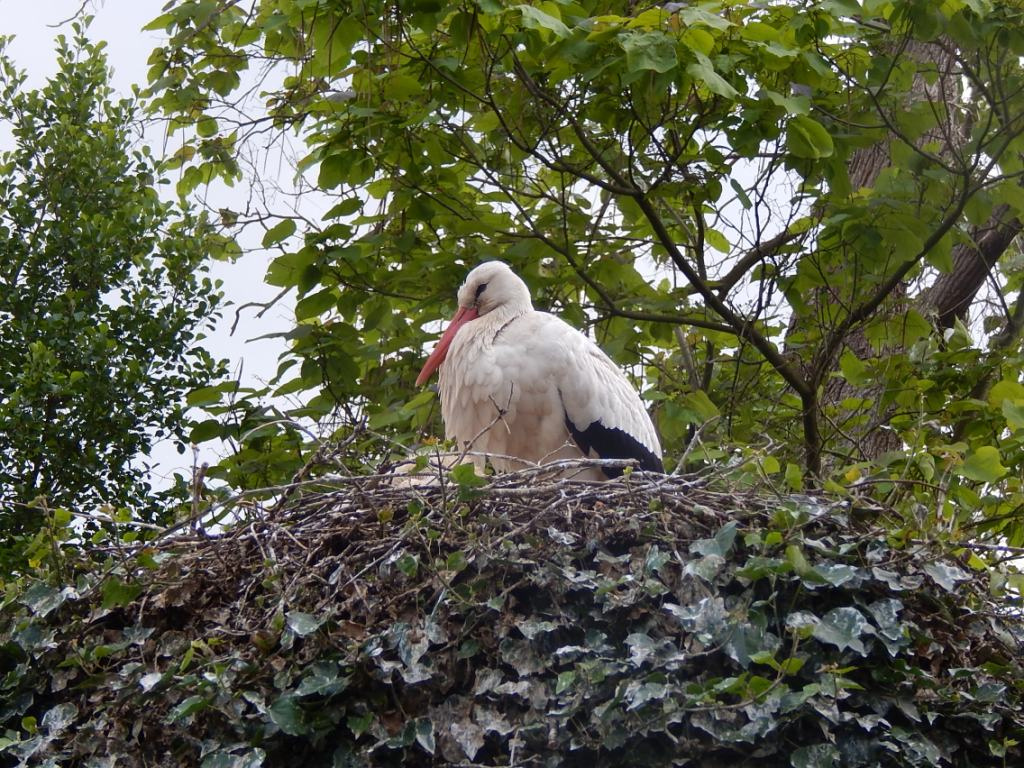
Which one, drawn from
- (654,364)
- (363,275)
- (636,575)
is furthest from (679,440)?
(636,575)

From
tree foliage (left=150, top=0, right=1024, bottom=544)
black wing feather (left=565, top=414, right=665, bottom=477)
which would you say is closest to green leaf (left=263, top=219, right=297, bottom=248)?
tree foliage (left=150, top=0, right=1024, bottom=544)

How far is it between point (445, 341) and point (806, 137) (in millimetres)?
1641

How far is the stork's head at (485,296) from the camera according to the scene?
17.9 ft

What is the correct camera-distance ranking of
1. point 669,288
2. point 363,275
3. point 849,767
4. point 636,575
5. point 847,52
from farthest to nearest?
point 669,288 < point 363,275 < point 847,52 < point 636,575 < point 849,767

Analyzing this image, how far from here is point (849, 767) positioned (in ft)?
9.23

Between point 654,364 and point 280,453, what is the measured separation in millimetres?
1902

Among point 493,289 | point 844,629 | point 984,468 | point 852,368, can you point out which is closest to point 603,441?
point 493,289

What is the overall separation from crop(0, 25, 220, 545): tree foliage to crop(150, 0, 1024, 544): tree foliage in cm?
40

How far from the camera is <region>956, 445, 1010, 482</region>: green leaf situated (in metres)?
3.87

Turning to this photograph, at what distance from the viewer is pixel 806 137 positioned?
16.3 feet

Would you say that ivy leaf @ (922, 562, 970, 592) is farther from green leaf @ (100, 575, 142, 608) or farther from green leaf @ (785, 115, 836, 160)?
green leaf @ (785, 115, 836, 160)

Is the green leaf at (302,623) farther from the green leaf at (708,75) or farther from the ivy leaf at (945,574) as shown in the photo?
the green leaf at (708,75)

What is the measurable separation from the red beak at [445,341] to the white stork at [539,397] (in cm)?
18

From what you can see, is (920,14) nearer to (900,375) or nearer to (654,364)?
(900,375)
